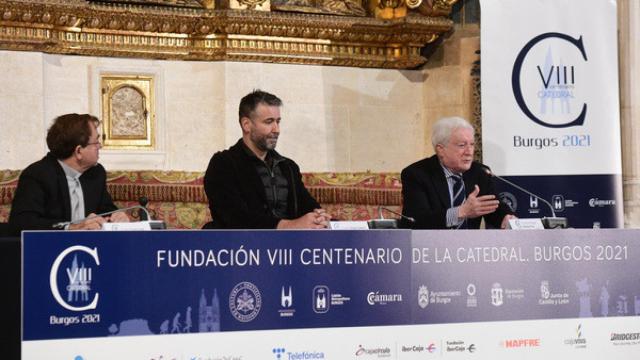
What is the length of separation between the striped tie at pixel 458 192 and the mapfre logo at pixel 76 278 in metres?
2.52

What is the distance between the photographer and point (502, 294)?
192 inches

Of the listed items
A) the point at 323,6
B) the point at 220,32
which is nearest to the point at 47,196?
the point at 220,32

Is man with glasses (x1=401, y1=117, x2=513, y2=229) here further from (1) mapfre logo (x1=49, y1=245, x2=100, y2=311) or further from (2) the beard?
(1) mapfre logo (x1=49, y1=245, x2=100, y2=311)

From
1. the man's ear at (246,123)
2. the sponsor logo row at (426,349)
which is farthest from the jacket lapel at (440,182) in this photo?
the sponsor logo row at (426,349)

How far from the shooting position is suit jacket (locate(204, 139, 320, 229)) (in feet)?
18.7

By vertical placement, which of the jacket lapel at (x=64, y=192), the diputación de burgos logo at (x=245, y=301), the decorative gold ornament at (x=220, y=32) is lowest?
the diputación de burgos logo at (x=245, y=301)

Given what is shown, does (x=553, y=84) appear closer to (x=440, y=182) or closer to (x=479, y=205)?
(x=440, y=182)

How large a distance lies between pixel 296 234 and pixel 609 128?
3.92 m

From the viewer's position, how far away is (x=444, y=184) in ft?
20.2

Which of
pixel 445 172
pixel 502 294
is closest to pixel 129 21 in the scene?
pixel 445 172

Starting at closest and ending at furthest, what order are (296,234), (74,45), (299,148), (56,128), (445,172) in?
(296,234) → (56,128) → (445,172) → (74,45) → (299,148)

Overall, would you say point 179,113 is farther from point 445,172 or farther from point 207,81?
point 445,172

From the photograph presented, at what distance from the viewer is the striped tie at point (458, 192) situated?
6199mm

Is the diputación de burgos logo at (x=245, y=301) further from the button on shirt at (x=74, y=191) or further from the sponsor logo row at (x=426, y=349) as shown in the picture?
the button on shirt at (x=74, y=191)
